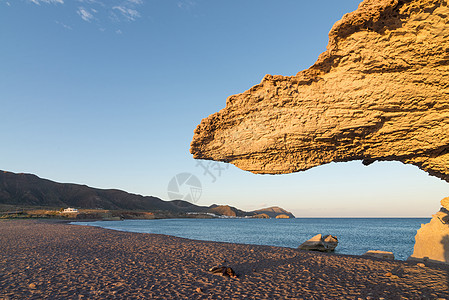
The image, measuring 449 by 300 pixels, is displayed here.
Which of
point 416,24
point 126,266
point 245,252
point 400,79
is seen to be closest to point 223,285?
point 126,266

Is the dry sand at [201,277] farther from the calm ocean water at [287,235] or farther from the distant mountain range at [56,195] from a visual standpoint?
the distant mountain range at [56,195]

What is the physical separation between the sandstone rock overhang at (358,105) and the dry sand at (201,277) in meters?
4.36

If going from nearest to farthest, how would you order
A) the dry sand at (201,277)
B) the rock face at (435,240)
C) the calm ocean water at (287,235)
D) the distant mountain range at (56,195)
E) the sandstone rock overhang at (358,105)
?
the sandstone rock overhang at (358,105)
the dry sand at (201,277)
the rock face at (435,240)
the calm ocean water at (287,235)
the distant mountain range at (56,195)

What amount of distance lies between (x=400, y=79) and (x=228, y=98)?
604 cm


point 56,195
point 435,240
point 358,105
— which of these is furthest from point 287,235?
point 56,195

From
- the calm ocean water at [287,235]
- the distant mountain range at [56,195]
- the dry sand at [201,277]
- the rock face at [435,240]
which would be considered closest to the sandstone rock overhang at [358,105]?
the rock face at [435,240]

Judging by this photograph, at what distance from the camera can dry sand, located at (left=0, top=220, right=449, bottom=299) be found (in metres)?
6.84

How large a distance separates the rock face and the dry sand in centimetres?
231

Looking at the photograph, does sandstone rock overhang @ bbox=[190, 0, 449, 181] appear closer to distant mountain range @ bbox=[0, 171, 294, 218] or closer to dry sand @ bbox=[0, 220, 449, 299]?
dry sand @ bbox=[0, 220, 449, 299]

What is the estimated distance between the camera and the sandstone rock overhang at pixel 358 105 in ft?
22.1

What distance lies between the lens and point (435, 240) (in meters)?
13.4

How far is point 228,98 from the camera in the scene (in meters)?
10.8

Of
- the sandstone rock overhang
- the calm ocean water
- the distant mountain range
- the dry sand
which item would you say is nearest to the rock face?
the dry sand

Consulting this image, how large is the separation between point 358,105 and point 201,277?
7.80 m
